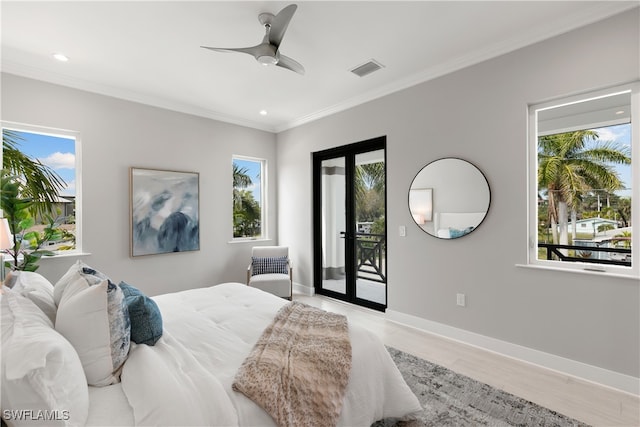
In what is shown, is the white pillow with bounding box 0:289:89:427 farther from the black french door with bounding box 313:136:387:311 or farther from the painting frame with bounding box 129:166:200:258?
the black french door with bounding box 313:136:387:311

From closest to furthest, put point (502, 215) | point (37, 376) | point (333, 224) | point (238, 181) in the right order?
point (37, 376) → point (502, 215) → point (333, 224) → point (238, 181)

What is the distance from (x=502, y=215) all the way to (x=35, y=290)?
338 cm

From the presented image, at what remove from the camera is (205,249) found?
4.32 m

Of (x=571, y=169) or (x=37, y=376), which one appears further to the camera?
(x=571, y=169)

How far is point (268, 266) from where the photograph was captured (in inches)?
171

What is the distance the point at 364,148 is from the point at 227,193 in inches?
85.5

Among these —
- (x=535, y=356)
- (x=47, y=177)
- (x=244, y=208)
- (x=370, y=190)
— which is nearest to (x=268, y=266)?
Answer: (x=244, y=208)

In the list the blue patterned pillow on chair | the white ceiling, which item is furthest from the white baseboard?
the white ceiling

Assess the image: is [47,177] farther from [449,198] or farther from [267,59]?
[449,198]

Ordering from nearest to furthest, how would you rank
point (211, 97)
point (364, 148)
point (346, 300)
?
point (211, 97) → point (364, 148) → point (346, 300)

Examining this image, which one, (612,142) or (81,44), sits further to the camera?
(81,44)

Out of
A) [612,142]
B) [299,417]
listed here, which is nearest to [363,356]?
[299,417]

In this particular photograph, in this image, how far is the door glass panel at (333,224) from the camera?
4.48m

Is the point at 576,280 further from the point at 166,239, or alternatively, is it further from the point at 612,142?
the point at 166,239
